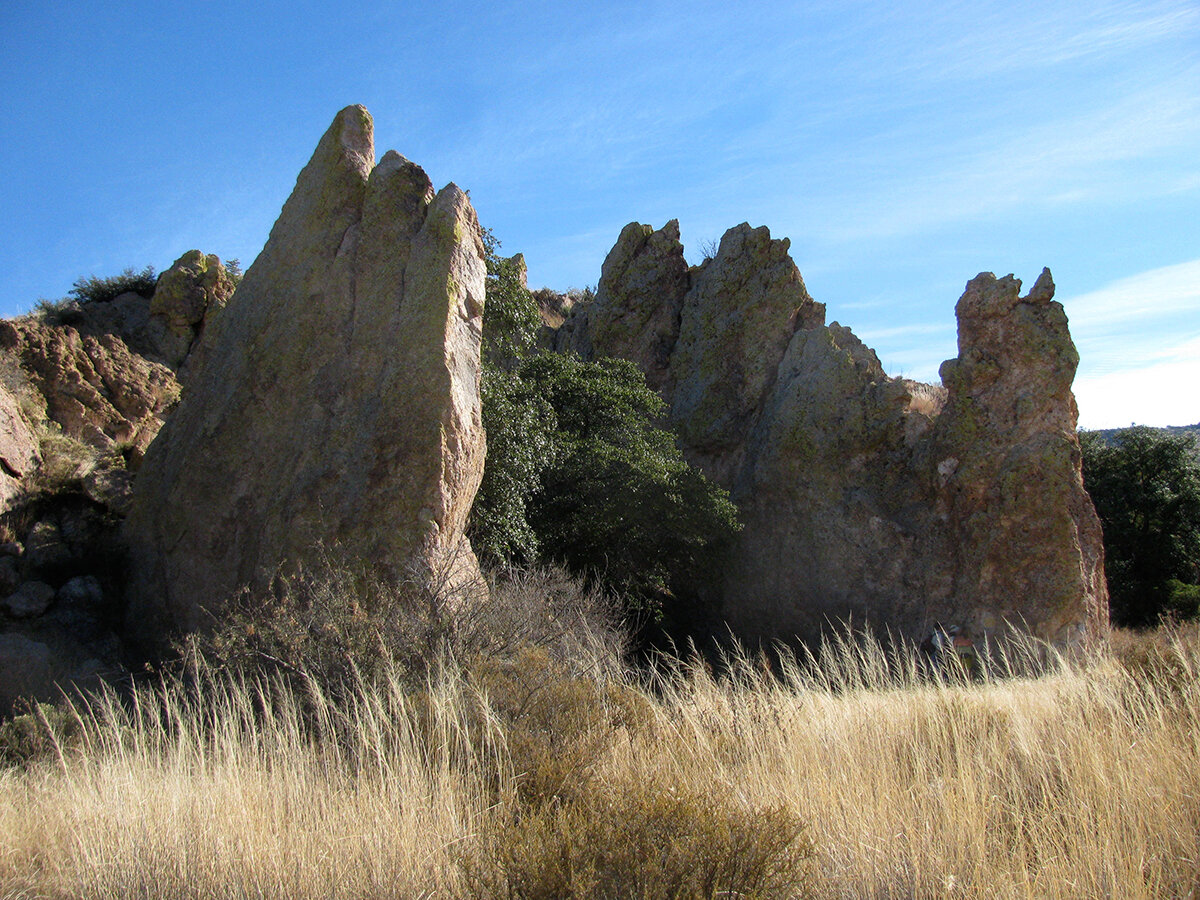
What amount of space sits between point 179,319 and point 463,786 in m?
17.1

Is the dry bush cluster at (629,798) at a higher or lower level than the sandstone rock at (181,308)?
lower

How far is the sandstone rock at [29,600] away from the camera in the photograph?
958cm

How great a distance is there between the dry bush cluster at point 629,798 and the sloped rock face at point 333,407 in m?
2.90

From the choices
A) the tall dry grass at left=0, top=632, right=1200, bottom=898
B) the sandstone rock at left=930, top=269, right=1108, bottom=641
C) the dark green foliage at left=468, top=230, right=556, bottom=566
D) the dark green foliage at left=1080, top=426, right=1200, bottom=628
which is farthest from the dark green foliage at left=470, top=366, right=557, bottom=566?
the dark green foliage at left=1080, top=426, right=1200, bottom=628

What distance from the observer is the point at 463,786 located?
14.5 ft

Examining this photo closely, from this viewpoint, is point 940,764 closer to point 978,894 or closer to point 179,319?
point 978,894

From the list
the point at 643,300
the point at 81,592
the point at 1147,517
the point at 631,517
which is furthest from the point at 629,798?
the point at 1147,517

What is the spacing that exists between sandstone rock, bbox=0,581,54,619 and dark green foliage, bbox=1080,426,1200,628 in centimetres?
2167

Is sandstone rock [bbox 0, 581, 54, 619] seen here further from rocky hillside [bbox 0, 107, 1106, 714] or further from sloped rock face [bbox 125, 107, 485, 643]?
sloped rock face [bbox 125, 107, 485, 643]

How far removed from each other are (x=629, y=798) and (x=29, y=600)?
9.38 m

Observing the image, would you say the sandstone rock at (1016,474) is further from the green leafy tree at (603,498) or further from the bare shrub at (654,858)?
the bare shrub at (654,858)

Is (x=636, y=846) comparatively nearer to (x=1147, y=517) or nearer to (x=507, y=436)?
(x=507, y=436)

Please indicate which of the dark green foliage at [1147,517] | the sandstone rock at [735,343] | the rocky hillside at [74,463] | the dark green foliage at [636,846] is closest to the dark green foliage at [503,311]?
the sandstone rock at [735,343]

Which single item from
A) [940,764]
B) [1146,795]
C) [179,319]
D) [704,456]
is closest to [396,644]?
[940,764]
